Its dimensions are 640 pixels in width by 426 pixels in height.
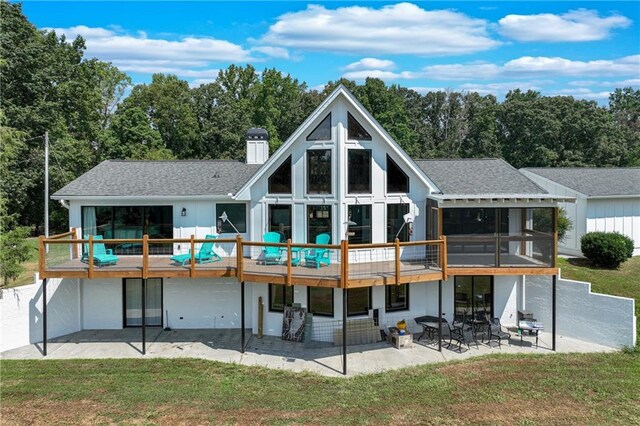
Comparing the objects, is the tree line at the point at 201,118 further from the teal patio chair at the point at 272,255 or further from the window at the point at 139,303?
the teal patio chair at the point at 272,255

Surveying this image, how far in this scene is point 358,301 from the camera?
49.3ft

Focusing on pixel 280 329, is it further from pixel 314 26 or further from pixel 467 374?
pixel 314 26

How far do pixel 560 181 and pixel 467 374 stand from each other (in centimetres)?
1689

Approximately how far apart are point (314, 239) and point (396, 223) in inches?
109

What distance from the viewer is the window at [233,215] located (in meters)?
16.5

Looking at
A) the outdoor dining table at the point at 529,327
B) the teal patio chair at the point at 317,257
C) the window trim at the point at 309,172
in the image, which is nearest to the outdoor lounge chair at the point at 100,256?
the teal patio chair at the point at 317,257

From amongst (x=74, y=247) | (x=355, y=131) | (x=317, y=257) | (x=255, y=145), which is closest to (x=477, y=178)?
(x=355, y=131)

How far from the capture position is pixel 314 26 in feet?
57.0

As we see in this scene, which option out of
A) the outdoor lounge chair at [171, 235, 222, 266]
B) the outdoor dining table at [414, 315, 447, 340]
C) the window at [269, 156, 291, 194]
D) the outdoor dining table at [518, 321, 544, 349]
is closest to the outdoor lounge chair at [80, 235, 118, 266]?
the outdoor lounge chair at [171, 235, 222, 266]

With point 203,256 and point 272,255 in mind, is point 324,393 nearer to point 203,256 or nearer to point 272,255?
point 272,255

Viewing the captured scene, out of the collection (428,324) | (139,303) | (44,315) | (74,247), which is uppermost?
(74,247)

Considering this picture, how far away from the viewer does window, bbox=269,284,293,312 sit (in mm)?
15242

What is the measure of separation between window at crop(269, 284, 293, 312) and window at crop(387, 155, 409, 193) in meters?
4.72

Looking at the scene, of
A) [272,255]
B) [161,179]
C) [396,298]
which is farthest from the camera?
[161,179]
